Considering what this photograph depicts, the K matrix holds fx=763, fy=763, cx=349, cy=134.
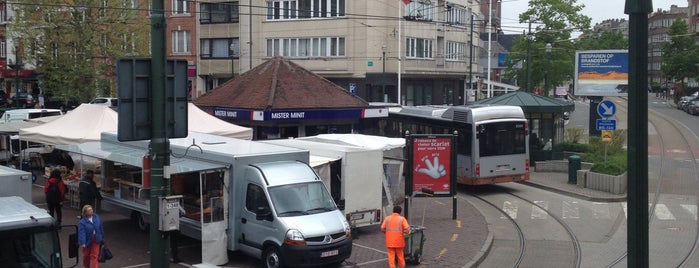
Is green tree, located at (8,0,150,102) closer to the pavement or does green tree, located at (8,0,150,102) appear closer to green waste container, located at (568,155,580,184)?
the pavement

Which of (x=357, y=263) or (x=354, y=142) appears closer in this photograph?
(x=357, y=263)

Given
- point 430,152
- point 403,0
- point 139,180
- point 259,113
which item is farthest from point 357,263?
point 403,0

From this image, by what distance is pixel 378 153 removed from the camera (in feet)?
61.5

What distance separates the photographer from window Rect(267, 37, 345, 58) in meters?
52.4

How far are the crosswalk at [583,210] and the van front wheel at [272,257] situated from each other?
954 centimetres

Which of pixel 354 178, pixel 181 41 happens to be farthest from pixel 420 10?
pixel 354 178

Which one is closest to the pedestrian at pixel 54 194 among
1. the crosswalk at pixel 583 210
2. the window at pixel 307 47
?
the crosswalk at pixel 583 210

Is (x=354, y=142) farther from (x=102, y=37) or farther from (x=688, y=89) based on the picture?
(x=688, y=89)

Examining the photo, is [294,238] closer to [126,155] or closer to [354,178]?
[354,178]

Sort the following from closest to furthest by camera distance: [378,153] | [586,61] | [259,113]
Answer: [378,153] → [259,113] → [586,61]

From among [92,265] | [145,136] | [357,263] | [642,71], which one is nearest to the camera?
[642,71]

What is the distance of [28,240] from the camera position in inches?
372

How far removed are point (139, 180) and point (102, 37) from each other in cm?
2155

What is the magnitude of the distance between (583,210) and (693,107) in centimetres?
5215
